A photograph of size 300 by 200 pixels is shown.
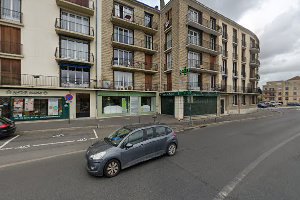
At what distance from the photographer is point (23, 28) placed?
48.6ft

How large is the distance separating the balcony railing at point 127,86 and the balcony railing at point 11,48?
801 cm

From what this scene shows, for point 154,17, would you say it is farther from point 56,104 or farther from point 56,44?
point 56,104

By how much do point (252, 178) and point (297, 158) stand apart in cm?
326

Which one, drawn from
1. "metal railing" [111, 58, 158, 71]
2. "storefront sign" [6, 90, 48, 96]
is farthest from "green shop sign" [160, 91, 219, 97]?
"storefront sign" [6, 90, 48, 96]

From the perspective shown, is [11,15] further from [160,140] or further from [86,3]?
[160,140]

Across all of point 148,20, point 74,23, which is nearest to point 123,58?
point 74,23

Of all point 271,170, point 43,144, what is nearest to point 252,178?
point 271,170

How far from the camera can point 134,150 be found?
533 cm

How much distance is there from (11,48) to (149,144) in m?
16.4

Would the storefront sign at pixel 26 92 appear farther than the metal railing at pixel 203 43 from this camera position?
No

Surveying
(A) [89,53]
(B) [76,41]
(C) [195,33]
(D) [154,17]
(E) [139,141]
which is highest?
(D) [154,17]

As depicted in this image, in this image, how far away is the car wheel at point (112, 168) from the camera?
4.73 meters

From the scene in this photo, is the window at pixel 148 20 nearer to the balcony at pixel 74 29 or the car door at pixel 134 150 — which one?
the balcony at pixel 74 29

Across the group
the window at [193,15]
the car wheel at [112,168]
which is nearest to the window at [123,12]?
the window at [193,15]
